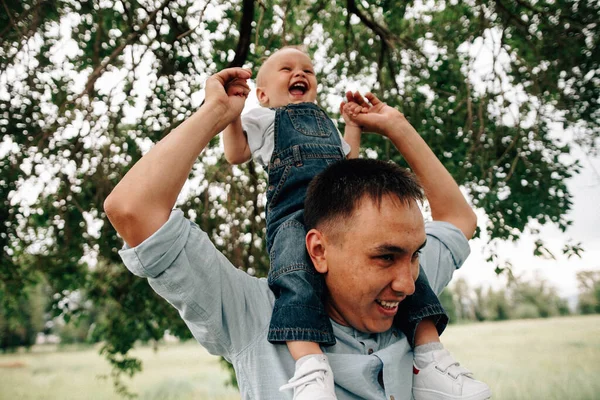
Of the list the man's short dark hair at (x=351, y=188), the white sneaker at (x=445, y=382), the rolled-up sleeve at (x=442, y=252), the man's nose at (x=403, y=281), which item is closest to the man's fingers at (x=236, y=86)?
the man's short dark hair at (x=351, y=188)

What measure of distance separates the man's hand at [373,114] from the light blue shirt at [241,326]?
30.5 inches

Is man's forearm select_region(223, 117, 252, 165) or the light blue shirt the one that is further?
man's forearm select_region(223, 117, 252, 165)

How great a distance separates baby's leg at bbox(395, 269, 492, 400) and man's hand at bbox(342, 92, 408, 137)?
601 mm

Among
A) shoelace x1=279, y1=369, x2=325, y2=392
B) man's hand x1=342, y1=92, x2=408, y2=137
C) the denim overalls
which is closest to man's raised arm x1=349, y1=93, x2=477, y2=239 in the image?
man's hand x1=342, y1=92, x2=408, y2=137

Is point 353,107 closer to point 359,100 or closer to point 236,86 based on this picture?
point 359,100

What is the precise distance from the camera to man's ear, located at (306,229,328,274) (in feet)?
4.70

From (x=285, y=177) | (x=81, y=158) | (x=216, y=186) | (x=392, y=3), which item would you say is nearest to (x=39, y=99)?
(x=81, y=158)

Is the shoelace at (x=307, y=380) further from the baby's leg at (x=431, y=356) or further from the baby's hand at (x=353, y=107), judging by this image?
the baby's hand at (x=353, y=107)

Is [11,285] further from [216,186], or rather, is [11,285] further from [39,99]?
[216,186]

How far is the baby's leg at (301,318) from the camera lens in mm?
1235

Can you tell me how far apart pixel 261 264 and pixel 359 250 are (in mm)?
4111

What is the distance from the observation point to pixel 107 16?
4441 mm

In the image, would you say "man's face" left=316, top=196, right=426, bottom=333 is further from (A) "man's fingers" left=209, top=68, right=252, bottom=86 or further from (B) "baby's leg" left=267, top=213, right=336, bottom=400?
(A) "man's fingers" left=209, top=68, right=252, bottom=86

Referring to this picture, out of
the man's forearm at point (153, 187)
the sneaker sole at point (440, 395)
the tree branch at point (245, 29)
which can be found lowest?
the sneaker sole at point (440, 395)
